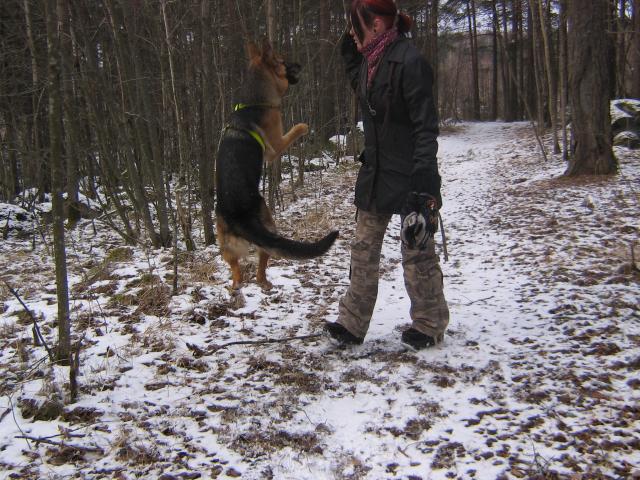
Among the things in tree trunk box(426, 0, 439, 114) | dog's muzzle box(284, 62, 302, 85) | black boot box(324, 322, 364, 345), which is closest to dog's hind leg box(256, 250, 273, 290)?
black boot box(324, 322, 364, 345)

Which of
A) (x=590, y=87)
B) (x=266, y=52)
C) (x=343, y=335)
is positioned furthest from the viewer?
(x=590, y=87)

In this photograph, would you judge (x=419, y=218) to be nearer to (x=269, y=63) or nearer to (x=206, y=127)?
(x=269, y=63)

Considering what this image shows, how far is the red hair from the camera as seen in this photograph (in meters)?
3.04

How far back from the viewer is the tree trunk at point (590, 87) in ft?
29.8

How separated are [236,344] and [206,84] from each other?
4.36 metres

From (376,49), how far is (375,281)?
65.7 inches

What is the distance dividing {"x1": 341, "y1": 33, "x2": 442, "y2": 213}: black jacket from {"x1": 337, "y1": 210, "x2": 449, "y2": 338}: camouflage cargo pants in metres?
0.21

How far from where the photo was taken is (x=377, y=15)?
308 cm

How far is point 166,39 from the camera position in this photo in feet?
18.2

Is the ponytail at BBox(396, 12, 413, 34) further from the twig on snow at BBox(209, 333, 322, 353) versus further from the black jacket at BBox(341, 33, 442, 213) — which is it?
the twig on snow at BBox(209, 333, 322, 353)

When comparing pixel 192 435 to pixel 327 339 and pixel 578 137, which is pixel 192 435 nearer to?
pixel 327 339

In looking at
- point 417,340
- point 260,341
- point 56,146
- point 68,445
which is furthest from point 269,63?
point 68,445

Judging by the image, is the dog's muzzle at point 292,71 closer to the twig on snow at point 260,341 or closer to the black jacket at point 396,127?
the black jacket at point 396,127

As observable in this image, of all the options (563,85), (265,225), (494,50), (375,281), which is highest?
(494,50)
